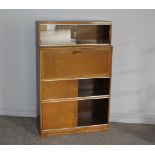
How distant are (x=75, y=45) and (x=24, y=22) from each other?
86 cm

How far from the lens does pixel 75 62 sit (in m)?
3.21

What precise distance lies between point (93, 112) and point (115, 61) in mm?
737

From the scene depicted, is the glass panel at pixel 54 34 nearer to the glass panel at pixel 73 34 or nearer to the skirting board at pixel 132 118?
the glass panel at pixel 73 34

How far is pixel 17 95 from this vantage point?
3.84 m

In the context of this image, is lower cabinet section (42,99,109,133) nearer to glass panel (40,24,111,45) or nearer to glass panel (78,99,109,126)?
glass panel (78,99,109,126)

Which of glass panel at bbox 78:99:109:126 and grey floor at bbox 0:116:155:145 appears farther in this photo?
glass panel at bbox 78:99:109:126

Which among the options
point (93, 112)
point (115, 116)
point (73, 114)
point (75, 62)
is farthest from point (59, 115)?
point (115, 116)

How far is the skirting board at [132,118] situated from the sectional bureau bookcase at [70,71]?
13.2 inches

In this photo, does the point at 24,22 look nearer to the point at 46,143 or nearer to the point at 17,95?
the point at 17,95

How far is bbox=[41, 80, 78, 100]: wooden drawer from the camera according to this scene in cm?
322

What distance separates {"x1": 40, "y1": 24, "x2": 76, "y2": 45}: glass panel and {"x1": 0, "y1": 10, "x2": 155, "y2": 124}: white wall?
0.39 metres

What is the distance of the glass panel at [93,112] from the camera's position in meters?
3.50

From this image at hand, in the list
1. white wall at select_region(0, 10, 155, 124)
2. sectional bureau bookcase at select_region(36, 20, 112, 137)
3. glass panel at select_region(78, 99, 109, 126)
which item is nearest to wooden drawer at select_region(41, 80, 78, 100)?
sectional bureau bookcase at select_region(36, 20, 112, 137)

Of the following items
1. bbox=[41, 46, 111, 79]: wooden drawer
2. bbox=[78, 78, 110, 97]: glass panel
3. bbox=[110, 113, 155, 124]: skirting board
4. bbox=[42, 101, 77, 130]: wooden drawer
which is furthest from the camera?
bbox=[110, 113, 155, 124]: skirting board
